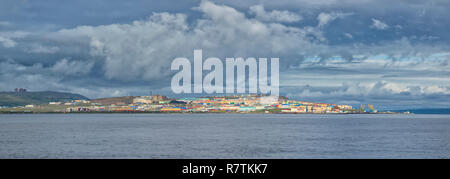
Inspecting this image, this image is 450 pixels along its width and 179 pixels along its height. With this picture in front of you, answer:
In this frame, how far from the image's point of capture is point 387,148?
6756 centimetres
